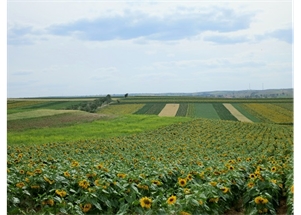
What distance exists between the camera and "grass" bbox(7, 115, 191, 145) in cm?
541

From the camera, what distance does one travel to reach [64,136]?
6492 millimetres

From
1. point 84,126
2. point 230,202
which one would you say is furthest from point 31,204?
point 84,126

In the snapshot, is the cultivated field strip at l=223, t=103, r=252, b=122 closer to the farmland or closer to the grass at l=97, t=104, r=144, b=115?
the farmland

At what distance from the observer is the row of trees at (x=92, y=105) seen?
626cm

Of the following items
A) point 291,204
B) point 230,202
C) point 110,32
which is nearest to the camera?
point 291,204

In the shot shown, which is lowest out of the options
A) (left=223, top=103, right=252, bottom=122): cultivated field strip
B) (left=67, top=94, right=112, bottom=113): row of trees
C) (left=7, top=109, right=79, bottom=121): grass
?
(left=223, top=103, right=252, bottom=122): cultivated field strip

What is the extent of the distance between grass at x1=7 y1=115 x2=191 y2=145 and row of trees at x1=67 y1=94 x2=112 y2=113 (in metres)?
0.43

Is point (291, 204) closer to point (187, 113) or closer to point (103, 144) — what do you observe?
point (103, 144)

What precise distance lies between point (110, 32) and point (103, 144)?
122 inches

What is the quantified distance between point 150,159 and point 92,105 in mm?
2253

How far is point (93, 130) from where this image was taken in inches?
291

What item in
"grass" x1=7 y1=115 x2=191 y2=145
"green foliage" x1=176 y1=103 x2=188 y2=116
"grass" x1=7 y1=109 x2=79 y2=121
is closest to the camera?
"grass" x1=7 y1=109 x2=79 y2=121

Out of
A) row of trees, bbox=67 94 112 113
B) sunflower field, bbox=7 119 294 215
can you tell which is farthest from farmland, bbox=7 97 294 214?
row of trees, bbox=67 94 112 113

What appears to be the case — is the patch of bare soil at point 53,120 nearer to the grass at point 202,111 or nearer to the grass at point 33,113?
the grass at point 33,113
